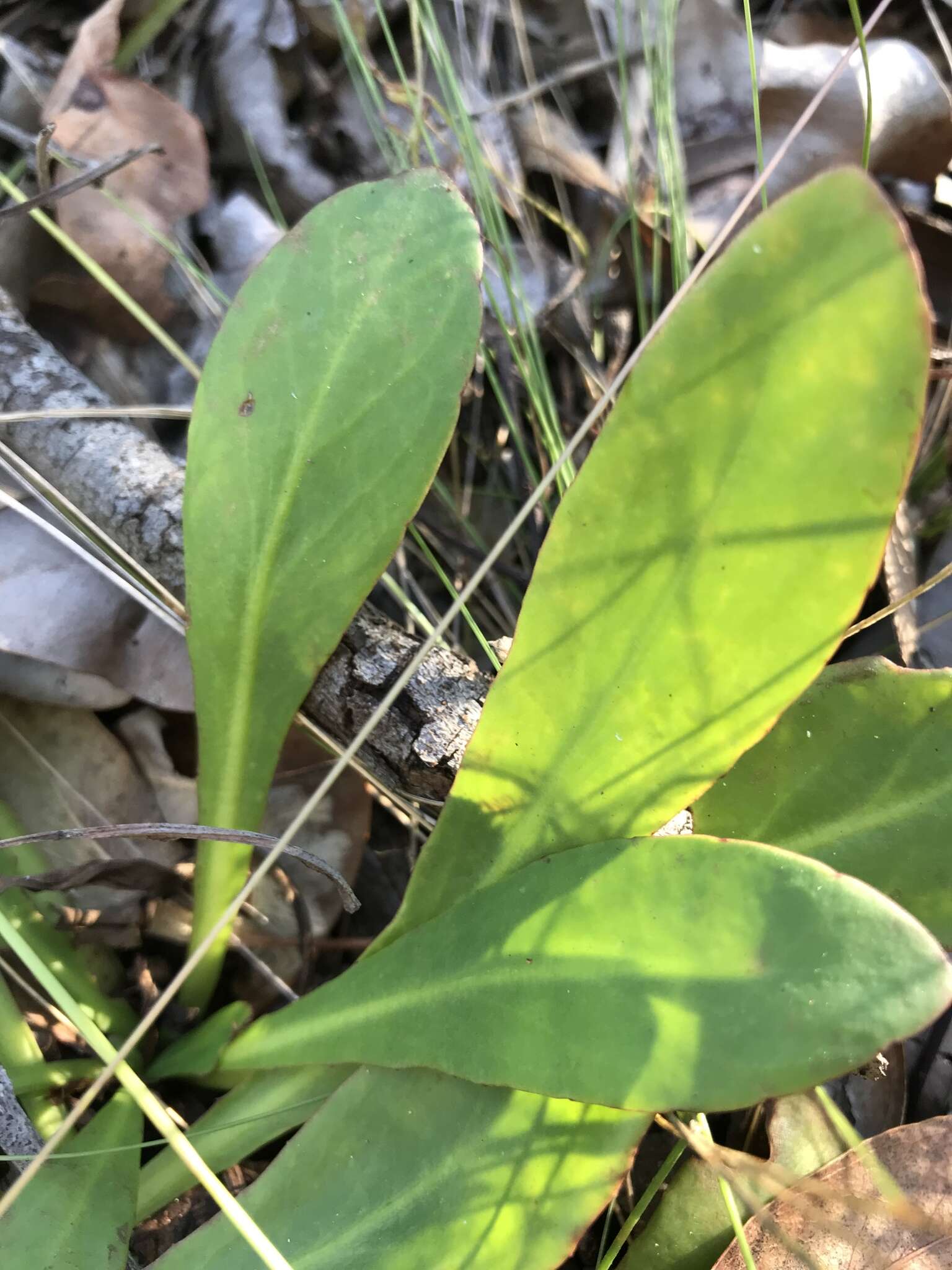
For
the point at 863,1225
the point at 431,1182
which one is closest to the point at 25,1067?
the point at 431,1182

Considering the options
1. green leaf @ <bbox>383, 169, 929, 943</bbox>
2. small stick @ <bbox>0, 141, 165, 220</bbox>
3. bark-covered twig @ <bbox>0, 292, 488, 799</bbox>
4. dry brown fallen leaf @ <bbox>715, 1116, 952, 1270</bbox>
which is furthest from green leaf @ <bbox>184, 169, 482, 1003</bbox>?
dry brown fallen leaf @ <bbox>715, 1116, 952, 1270</bbox>

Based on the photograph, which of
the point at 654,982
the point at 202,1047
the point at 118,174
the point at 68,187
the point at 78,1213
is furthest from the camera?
the point at 118,174

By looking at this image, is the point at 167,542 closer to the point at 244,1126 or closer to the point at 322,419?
the point at 322,419

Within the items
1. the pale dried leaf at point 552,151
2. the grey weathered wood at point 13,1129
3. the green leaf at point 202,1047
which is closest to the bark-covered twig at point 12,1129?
the grey weathered wood at point 13,1129

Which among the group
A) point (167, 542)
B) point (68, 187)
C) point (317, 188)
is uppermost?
point (68, 187)

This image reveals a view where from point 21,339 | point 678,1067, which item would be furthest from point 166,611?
point 678,1067

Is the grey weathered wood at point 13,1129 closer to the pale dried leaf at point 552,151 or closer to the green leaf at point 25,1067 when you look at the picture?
the green leaf at point 25,1067

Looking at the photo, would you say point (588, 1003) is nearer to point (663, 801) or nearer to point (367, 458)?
point (663, 801)
